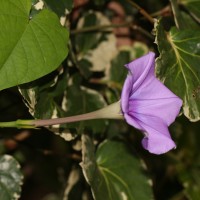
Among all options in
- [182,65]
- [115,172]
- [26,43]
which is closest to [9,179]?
[115,172]

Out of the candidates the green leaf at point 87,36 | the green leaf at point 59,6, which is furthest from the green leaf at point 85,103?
the green leaf at point 59,6

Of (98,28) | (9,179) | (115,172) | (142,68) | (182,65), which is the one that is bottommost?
(115,172)

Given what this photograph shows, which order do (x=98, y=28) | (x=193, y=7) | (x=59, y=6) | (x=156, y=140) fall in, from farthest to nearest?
1. (x=98, y=28)
2. (x=193, y=7)
3. (x=59, y=6)
4. (x=156, y=140)

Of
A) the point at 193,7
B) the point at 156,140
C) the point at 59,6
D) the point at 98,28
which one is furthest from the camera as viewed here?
A: the point at 98,28

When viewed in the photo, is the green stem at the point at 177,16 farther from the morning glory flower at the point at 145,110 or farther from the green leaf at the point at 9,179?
the green leaf at the point at 9,179

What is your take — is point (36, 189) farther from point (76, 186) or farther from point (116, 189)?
point (116, 189)

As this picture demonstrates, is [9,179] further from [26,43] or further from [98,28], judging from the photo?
[98,28]

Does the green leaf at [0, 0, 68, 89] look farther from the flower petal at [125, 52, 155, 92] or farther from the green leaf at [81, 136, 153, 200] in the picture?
the green leaf at [81, 136, 153, 200]
